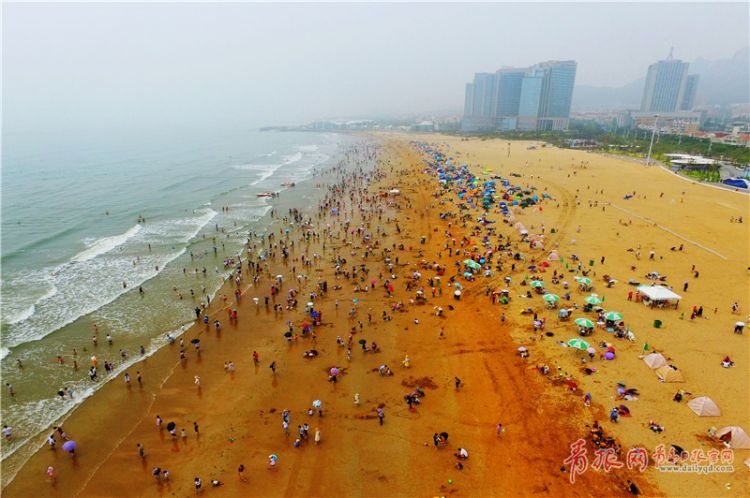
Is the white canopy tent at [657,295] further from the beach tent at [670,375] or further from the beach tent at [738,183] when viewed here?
the beach tent at [738,183]

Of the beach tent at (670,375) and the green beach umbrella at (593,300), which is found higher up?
the green beach umbrella at (593,300)

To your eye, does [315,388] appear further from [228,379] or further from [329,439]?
[228,379]

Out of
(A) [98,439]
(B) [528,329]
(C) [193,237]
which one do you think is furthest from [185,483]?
(C) [193,237]

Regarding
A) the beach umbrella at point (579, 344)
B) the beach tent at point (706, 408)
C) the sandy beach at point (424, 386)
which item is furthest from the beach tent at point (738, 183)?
the beach tent at point (706, 408)

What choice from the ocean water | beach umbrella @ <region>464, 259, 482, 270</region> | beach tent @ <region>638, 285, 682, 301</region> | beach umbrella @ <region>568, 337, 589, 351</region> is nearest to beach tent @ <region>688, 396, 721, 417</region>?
beach umbrella @ <region>568, 337, 589, 351</region>

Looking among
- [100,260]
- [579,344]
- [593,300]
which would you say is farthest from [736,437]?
[100,260]
